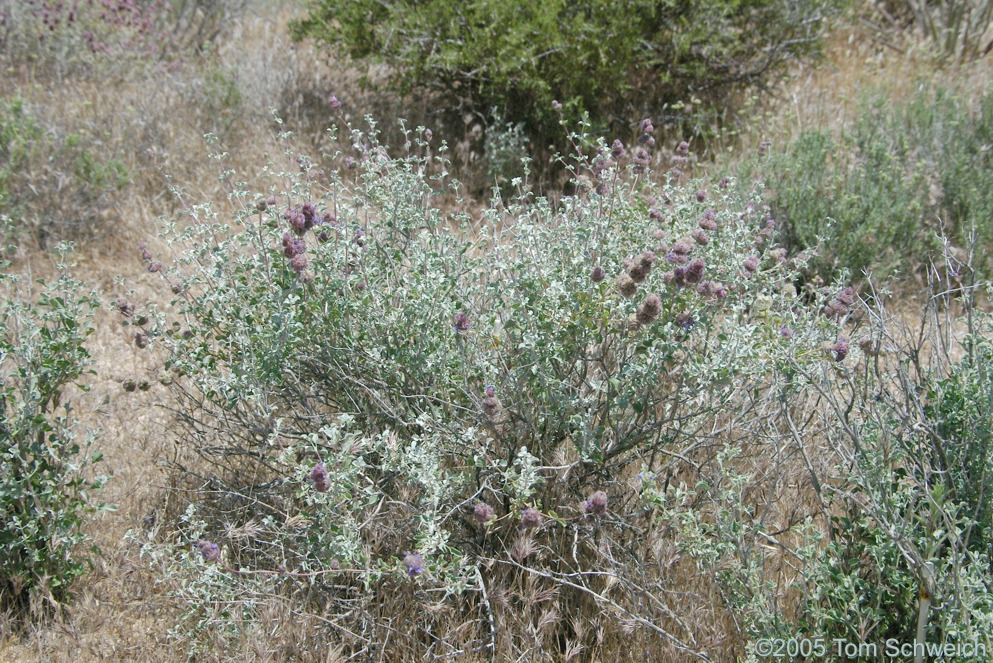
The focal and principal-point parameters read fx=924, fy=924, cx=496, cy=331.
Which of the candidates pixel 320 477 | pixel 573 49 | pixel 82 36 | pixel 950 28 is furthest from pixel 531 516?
pixel 950 28

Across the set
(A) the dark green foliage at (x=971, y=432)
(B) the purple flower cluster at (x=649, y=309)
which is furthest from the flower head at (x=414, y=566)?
(A) the dark green foliage at (x=971, y=432)

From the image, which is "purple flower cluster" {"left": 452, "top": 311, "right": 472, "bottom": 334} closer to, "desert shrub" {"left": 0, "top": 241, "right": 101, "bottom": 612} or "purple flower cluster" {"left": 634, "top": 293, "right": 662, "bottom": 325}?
"purple flower cluster" {"left": 634, "top": 293, "right": 662, "bottom": 325}

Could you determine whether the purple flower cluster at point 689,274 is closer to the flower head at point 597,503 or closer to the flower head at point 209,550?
the flower head at point 597,503

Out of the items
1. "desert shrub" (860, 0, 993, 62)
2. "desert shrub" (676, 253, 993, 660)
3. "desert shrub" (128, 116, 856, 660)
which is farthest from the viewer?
"desert shrub" (860, 0, 993, 62)

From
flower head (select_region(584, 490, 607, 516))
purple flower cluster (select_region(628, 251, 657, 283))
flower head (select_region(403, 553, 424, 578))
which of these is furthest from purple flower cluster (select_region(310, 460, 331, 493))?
purple flower cluster (select_region(628, 251, 657, 283))

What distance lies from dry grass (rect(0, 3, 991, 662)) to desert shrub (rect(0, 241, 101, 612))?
0.46ft

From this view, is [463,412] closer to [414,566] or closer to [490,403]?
[490,403]

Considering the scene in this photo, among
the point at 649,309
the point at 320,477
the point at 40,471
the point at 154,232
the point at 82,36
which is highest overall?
the point at 649,309

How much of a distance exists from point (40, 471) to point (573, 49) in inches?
171

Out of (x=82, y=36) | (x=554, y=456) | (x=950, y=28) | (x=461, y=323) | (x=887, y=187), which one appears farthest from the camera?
(x=950, y=28)

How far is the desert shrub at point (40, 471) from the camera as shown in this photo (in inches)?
106

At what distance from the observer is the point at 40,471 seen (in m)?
2.78

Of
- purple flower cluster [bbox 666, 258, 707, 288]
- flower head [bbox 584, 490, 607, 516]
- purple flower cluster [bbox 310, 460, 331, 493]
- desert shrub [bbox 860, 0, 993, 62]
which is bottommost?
purple flower cluster [bbox 310, 460, 331, 493]

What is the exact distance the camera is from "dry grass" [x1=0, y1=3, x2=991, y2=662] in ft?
8.31
